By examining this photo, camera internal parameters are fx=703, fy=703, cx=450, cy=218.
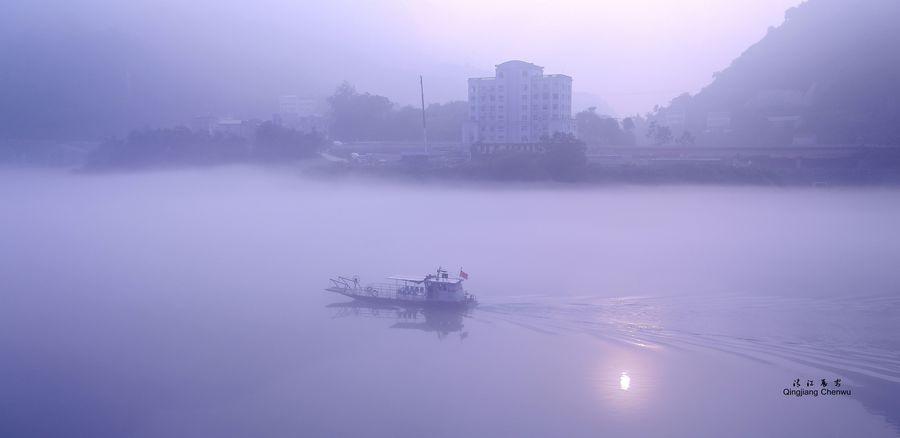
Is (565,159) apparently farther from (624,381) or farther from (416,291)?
(624,381)

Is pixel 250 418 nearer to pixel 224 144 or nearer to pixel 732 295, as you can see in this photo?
pixel 732 295

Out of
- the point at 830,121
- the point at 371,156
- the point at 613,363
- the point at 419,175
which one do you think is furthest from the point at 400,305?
the point at 830,121

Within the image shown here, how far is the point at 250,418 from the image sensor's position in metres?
3.45

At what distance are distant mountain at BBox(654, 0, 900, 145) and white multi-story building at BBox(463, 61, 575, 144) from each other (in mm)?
3493

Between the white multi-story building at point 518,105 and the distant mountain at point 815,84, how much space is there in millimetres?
3493

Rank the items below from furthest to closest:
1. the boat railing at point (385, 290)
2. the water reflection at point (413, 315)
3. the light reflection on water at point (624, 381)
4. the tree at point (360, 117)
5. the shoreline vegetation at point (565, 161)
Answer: the tree at point (360, 117)
the shoreline vegetation at point (565, 161)
the boat railing at point (385, 290)
the water reflection at point (413, 315)
the light reflection on water at point (624, 381)

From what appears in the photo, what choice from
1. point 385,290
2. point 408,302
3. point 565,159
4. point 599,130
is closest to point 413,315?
point 408,302

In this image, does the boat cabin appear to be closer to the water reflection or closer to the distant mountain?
the water reflection

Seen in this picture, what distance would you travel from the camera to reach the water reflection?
4770 mm

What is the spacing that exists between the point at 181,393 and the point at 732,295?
149 inches

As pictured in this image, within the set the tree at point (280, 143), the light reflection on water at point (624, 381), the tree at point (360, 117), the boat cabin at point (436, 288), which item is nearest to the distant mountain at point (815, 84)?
the tree at point (360, 117)

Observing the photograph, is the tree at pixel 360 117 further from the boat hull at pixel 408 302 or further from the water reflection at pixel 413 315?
the water reflection at pixel 413 315

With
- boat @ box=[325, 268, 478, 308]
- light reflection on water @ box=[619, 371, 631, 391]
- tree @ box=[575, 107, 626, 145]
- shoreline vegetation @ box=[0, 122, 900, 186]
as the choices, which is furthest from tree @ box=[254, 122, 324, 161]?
light reflection on water @ box=[619, 371, 631, 391]

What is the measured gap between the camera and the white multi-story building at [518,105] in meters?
12.9
